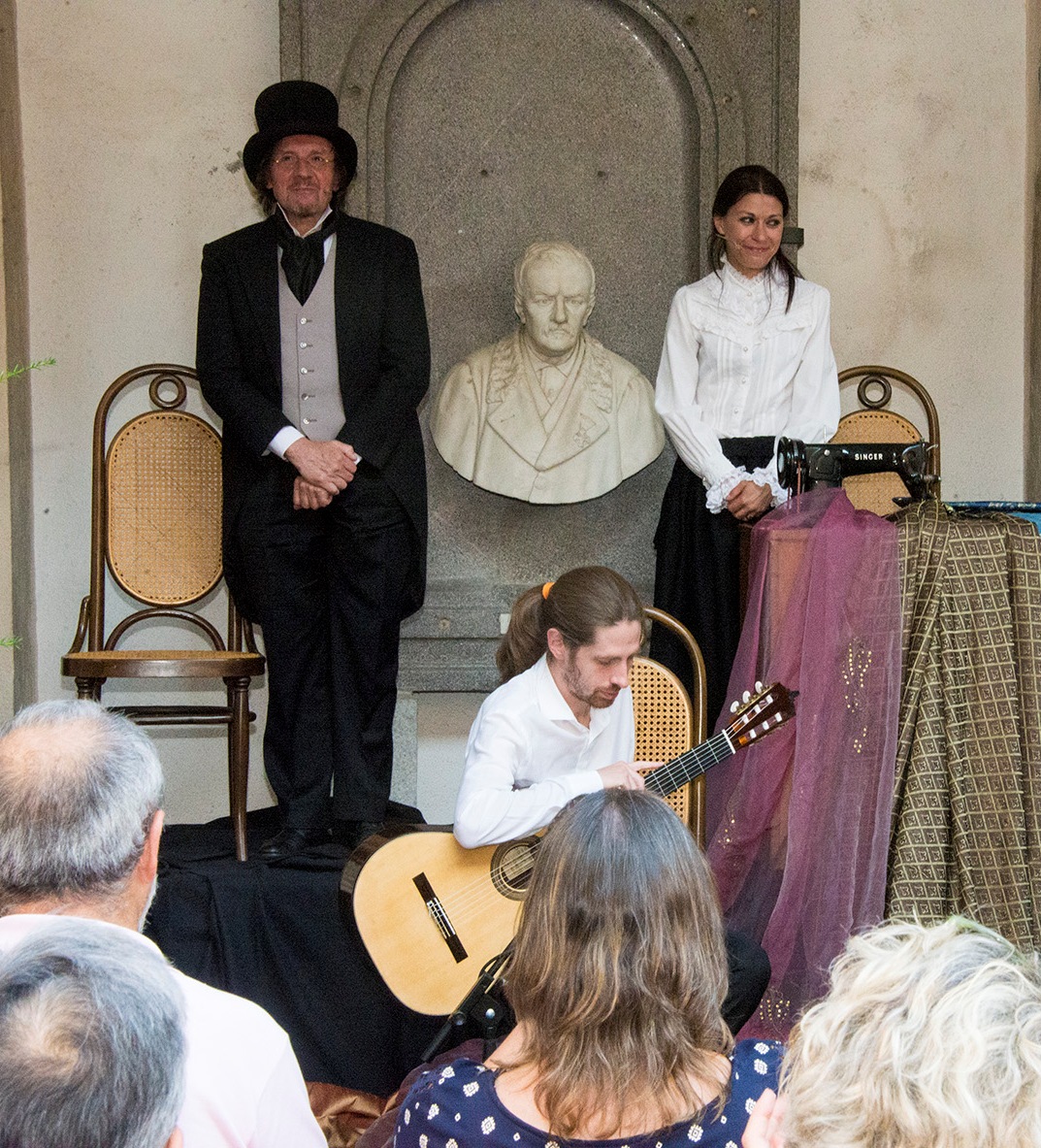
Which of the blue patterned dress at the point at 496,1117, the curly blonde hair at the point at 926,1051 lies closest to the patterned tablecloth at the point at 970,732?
the blue patterned dress at the point at 496,1117

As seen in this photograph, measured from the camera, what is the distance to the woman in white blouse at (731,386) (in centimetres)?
390

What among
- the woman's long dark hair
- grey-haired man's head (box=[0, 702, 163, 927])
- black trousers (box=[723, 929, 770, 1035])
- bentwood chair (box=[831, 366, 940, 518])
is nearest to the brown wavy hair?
grey-haired man's head (box=[0, 702, 163, 927])

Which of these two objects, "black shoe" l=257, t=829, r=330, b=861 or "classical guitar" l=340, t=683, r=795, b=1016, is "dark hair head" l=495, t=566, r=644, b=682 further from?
"black shoe" l=257, t=829, r=330, b=861

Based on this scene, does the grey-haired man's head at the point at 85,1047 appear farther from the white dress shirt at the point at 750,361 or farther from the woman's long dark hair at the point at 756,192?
the woman's long dark hair at the point at 756,192

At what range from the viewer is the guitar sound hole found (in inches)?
111

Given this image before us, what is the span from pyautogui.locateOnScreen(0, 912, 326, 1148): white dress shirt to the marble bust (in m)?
2.94

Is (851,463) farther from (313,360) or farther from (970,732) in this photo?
(313,360)

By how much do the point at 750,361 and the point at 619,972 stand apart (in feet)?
8.85

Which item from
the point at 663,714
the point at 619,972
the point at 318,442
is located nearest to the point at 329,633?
the point at 318,442

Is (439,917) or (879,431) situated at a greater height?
(879,431)

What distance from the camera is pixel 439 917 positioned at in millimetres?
2781

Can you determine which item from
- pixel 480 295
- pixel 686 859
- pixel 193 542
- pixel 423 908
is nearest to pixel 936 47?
pixel 480 295

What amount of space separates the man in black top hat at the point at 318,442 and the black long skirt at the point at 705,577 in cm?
67

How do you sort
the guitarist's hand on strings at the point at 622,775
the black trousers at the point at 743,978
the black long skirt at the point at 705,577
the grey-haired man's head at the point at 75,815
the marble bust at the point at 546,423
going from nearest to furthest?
the grey-haired man's head at the point at 75,815 → the black trousers at the point at 743,978 → the guitarist's hand on strings at the point at 622,775 → the black long skirt at the point at 705,577 → the marble bust at the point at 546,423
